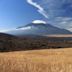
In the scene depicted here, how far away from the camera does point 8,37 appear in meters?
10.4

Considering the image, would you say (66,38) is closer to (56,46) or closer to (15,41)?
(56,46)

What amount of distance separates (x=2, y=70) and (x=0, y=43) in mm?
6502

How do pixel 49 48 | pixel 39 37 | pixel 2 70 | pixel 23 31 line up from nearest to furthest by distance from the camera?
pixel 2 70, pixel 23 31, pixel 39 37, pixel 49 48

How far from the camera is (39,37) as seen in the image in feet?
34.7

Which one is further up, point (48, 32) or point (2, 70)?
point (48, 32)

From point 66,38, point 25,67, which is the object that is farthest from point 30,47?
point 25,67

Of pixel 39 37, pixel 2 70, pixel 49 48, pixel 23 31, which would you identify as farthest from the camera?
pixel 49 48

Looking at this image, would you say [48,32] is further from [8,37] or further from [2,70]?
[2,70]

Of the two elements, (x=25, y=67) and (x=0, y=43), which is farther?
(x=0, y=43)

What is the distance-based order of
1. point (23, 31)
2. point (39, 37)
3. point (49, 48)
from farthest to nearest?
point (49, 48), point (39, 37), point (23, 31)

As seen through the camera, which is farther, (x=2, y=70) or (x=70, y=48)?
(x=70, y=48)

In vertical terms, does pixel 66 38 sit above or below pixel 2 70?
above

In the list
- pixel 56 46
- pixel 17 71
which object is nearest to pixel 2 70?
pixel 17 71

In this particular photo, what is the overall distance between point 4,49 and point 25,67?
6241 millimetres
